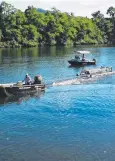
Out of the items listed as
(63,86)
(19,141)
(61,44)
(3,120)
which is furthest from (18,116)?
(61,44)

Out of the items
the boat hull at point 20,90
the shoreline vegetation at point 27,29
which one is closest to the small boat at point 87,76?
the boat hull at point 20,90

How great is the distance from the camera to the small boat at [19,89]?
53.2 metres

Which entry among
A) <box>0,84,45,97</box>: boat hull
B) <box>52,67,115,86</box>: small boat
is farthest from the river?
<box>52,67,115,86</box>: small boat

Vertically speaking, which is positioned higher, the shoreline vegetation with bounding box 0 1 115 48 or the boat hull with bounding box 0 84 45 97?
the shoreline vegetation with bounding box 0 1 115 48

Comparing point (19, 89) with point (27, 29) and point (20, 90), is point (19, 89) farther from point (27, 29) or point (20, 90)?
point (27, 29)

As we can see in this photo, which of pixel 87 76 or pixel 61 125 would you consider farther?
pixel 87 76

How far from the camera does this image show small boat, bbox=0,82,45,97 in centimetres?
5316

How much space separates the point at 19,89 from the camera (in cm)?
5459

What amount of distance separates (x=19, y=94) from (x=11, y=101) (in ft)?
11.7

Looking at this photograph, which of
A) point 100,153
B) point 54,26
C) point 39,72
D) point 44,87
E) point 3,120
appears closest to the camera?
point 100,153

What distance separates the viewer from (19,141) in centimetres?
3422

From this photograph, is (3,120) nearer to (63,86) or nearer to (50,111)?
(50,111)

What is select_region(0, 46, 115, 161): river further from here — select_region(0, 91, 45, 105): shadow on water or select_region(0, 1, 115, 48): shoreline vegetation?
select_region(0, 1, 115, 48): shoreline vegetation

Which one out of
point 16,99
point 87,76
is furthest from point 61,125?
point 87,76
